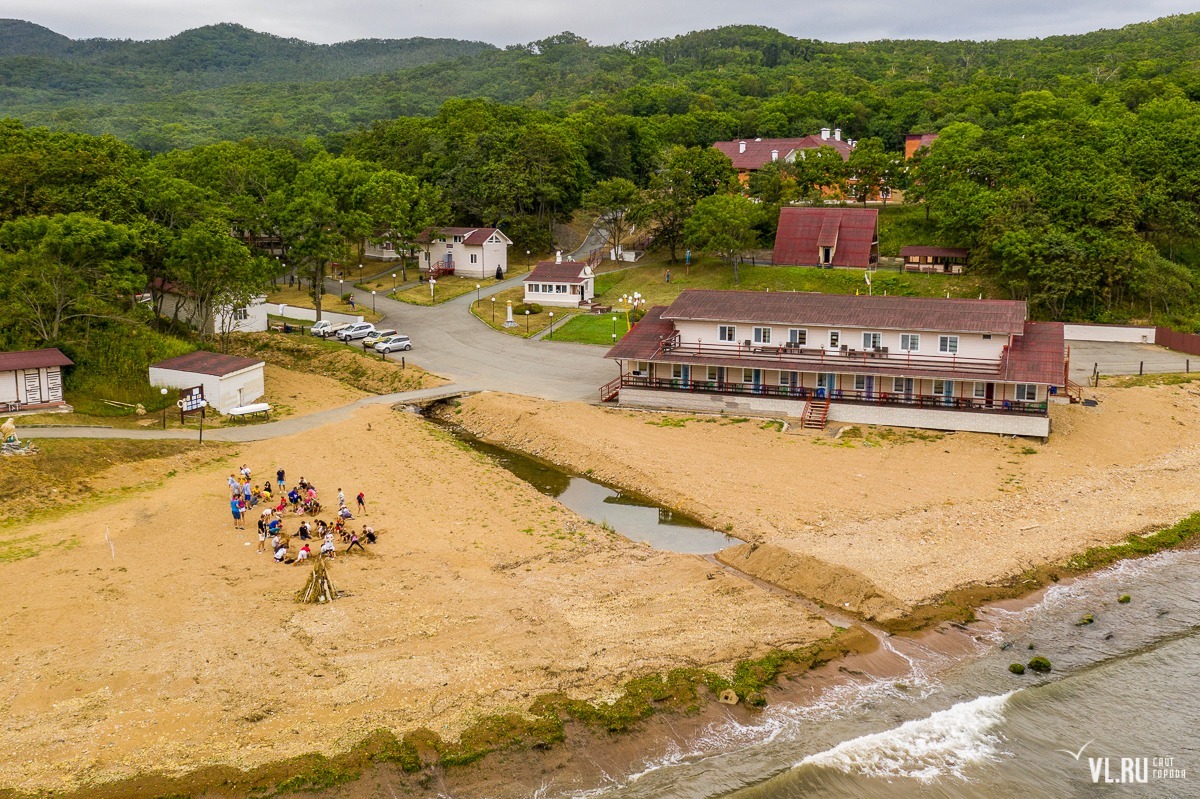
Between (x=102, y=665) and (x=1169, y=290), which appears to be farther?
(x=1169, y=290)

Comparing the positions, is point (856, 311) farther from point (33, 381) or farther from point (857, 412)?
point (33, 381)

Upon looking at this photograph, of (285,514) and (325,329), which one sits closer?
(285,514)

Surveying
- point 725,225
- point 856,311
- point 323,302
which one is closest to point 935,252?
point 725,225

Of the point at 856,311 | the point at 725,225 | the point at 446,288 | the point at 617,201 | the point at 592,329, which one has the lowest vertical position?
the point at 592,329

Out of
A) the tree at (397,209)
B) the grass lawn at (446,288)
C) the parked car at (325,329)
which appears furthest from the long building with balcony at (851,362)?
the tree at (397,209)

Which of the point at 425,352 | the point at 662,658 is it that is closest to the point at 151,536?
the point at 662,658

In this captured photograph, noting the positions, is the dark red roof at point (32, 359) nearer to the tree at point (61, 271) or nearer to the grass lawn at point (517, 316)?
the tree at point (61, 271)

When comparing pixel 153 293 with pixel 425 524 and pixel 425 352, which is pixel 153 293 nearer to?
pixel 425 352
